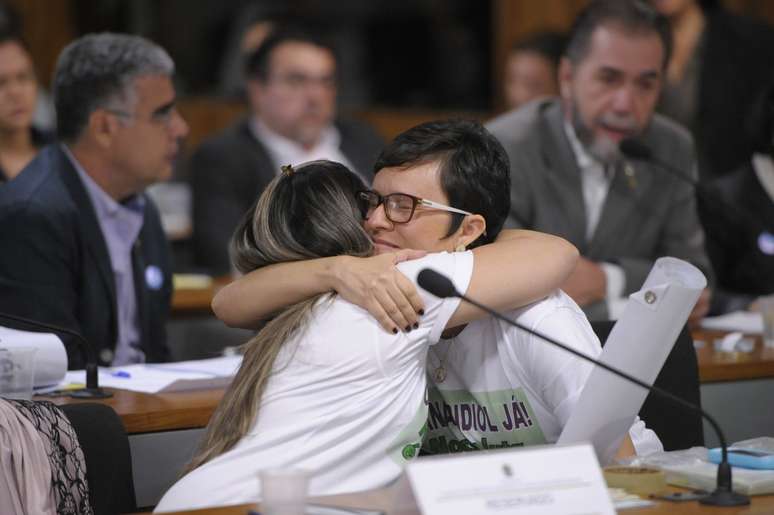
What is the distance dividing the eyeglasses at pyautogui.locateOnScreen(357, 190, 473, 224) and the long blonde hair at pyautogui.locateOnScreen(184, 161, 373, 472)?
0.08 feet

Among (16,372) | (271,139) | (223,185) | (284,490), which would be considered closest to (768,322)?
(16,372)

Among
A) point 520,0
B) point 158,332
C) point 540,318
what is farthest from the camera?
point 520,0

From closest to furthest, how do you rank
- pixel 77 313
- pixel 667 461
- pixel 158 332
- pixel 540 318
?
pixel 667 461, pixel 540 318, pixel 77 313, pixel 158 332

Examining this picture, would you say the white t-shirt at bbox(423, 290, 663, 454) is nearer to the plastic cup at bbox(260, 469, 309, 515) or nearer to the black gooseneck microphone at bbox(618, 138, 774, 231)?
the plastic cup at bbox(260, 469, 309, 515)

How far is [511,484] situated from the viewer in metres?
1.59

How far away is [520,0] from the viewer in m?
6.80

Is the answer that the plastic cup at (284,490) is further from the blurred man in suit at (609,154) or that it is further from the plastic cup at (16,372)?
the blurred man in suit at (609,154)

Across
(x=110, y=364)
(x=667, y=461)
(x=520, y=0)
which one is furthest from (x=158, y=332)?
(x=520, y=0)

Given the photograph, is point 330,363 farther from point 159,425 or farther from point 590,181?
point 590,181

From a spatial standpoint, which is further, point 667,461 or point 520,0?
point 520,0

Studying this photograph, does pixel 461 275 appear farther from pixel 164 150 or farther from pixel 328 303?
pixel 164 150

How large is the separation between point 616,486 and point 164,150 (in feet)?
6.77

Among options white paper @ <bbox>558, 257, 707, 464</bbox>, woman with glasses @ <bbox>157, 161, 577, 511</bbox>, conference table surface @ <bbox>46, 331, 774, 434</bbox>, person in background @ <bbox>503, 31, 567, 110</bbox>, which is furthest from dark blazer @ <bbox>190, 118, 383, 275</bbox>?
white paper @ <bbox>558, 257, 707, 464</bbox>

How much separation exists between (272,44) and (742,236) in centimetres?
225
